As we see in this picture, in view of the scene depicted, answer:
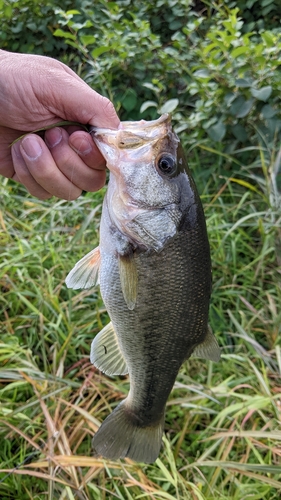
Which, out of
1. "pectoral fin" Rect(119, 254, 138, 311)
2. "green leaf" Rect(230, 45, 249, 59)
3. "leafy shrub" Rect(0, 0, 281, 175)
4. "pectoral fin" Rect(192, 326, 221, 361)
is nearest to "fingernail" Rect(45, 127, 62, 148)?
"pectoral fin" Rect(119, 254, 138, 311)

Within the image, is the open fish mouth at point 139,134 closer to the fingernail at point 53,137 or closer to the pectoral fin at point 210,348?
the fingernail at point 53,137

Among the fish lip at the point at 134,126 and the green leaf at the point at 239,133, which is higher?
the fish lip at the point at 134,126

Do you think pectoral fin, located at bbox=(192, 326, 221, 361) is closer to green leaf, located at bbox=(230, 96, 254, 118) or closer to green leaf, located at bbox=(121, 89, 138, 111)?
green leaf, located at bbox=(230, 96, 254, 118)

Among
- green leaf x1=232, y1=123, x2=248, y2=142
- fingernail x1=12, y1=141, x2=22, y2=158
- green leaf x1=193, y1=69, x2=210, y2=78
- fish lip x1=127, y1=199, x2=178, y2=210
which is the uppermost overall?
fingernail x1=12, y1=141, x2=22, y2=158

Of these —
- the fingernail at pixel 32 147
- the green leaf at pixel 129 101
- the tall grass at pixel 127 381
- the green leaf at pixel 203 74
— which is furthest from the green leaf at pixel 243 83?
the fingernail at pixel 32 147

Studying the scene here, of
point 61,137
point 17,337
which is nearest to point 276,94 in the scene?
point 61,137

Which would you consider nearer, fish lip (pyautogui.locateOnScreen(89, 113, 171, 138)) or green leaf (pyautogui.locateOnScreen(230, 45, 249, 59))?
fish lip (pyautogui.locateOnScreen(89, 113, 171, 138))

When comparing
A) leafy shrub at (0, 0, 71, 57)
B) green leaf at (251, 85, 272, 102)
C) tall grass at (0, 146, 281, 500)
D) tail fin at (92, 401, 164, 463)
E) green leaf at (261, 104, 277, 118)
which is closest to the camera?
tail fin at (92, 401, 164, 463)

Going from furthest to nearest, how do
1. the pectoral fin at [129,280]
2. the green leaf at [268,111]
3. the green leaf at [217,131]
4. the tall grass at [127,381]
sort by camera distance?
1. the green leaf at [217,131]
2. the green leaf at [268,111]
3. the tall grass at [127,381]
4. the pectoral fin at [129,280]
